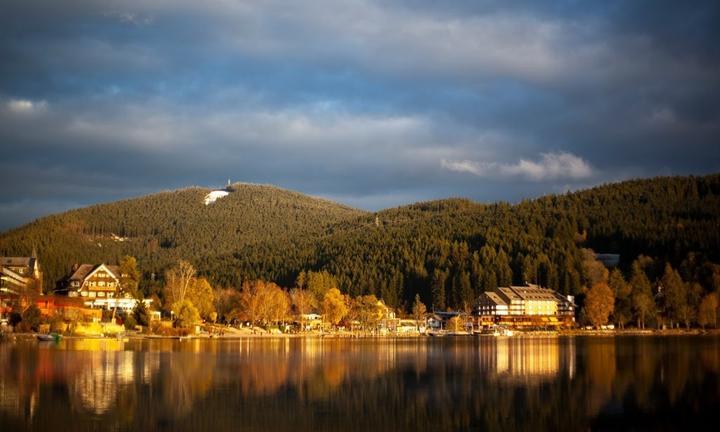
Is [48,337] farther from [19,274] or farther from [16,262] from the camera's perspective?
[16,262]

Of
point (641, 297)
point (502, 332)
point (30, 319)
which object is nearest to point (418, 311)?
point (502, 332)

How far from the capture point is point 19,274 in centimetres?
10200

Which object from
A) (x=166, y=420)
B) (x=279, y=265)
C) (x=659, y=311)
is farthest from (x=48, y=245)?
(x=166, y=420)

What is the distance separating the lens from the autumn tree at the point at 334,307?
123 m

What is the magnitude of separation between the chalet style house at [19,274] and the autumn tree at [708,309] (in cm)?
9841

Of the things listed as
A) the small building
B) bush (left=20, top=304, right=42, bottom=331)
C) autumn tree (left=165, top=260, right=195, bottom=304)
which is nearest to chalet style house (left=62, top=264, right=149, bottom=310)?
autumn tree (left=165, top=260, right=195, bottom=304)

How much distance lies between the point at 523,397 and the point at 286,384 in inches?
460

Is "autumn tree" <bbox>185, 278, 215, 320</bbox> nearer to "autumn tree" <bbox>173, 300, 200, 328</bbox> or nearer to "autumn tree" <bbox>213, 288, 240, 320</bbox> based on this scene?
"autumn tree" <bbox>173, 300, 200, 328</bbox>

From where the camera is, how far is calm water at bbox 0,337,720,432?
26.7m

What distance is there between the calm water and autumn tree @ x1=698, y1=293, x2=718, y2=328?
71.5 metres

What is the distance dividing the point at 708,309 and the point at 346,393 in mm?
102140

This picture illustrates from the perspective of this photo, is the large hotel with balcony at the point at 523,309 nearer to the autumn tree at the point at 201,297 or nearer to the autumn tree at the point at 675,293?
the autumn tree at the point at 675,293

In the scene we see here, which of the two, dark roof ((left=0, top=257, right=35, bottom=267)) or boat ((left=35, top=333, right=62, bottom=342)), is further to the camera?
dark roof ((left=0, top=257, right=35, bottom=267))

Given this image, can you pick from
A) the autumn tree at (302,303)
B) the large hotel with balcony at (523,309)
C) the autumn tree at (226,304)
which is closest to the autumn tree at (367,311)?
the autumn tree at (302,303)
